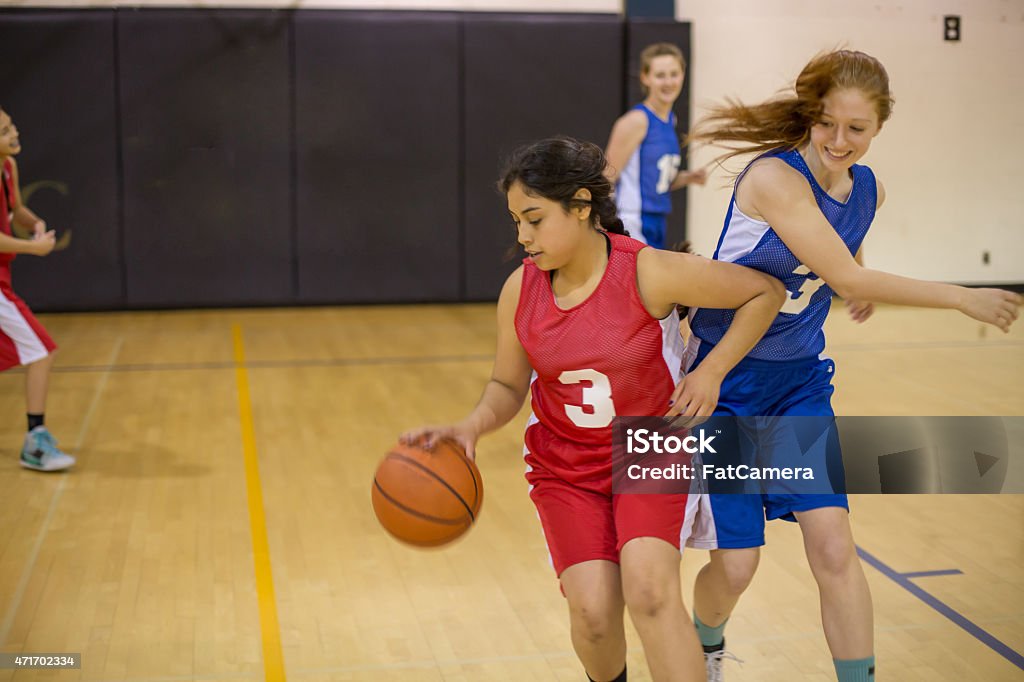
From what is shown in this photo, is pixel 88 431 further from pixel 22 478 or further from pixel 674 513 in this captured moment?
pixel 674 513

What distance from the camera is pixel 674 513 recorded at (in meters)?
2.39

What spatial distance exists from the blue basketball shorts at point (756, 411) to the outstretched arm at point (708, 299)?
18 centimetres

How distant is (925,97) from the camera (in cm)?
897

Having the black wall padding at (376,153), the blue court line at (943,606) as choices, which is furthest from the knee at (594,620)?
the black wall padding at (376,153)

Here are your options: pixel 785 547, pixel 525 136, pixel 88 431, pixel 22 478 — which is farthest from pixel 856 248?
pixel 525 136

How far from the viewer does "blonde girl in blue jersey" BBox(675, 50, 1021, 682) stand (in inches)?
94.0

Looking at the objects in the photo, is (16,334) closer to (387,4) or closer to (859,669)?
(859,669)

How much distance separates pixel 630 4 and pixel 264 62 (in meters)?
2.87

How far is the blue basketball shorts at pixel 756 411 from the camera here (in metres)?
2.53

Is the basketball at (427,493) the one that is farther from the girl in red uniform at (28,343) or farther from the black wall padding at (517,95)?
the black wall padding at (517,95)

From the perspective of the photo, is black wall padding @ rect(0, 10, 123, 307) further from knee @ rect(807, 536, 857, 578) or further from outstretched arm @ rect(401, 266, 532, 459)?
knee @ rect(807, 536, 857, 578)

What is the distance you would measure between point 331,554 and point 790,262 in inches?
80.2

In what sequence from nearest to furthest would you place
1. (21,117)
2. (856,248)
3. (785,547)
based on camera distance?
(856,248) → (785,547) → (21,117)

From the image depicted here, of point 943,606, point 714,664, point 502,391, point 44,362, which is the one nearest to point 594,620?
point 502,391
